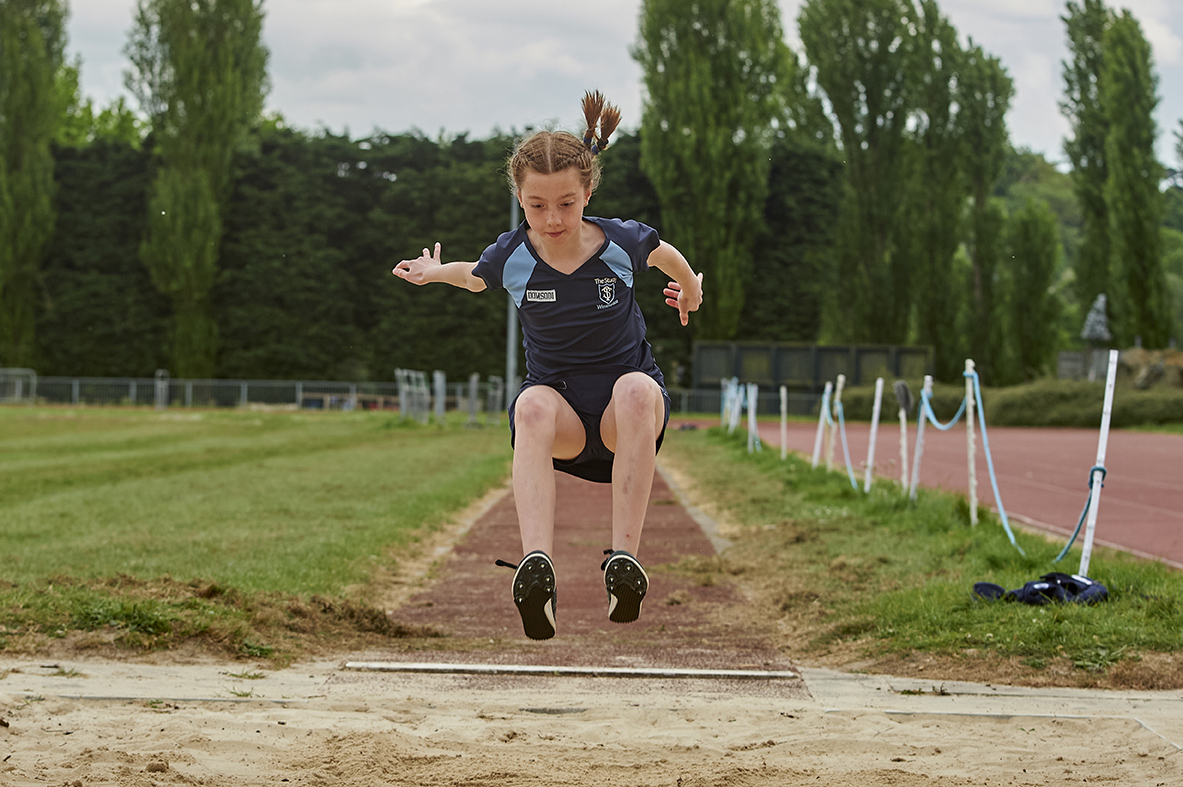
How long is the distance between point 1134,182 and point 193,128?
34.1m

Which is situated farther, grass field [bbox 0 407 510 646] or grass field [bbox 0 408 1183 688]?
grass field [bbox 0 407 510 646]

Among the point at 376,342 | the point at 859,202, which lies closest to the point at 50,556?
the point at 376,342

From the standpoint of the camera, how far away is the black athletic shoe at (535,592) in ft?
14.3

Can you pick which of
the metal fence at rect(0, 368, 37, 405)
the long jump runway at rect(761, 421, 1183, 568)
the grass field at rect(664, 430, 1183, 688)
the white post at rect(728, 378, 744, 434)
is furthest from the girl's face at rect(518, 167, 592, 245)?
the metal fence at rect(0, 368, 37, 405)

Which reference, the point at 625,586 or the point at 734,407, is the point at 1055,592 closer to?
the point at 625,586

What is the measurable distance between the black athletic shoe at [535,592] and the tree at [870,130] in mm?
41673

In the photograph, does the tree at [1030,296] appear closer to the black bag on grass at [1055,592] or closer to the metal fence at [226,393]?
the metal fence at [226,393]

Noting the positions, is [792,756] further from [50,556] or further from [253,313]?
[253,313]

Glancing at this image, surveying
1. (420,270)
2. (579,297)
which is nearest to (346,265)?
(420,270)

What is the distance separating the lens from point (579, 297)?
4508 mm

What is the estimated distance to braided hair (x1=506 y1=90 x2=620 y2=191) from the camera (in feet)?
14.0

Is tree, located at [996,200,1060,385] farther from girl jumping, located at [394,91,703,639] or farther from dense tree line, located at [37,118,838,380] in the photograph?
girl jumping, located at [394,91,703,639]

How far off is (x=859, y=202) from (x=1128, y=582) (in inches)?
1509

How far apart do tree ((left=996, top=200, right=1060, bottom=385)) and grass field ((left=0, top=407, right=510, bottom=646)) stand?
82.0ft
